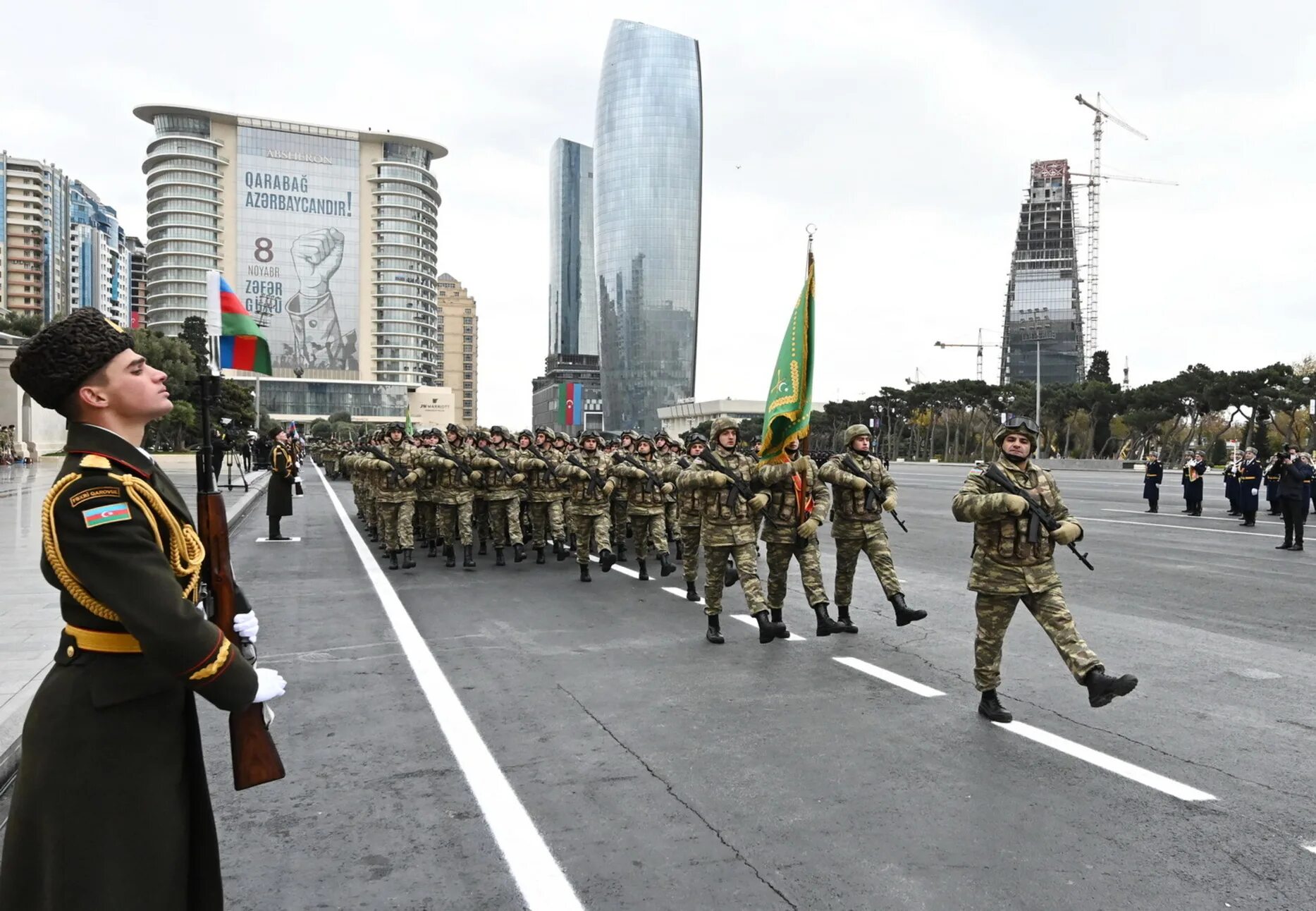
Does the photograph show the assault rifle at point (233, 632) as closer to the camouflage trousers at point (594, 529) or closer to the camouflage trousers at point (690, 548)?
the camouflage trousers at point (690, 548)

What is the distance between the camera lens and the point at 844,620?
28.3 ft

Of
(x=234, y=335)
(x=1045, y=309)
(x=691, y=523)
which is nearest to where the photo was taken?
(x=691, y=523)

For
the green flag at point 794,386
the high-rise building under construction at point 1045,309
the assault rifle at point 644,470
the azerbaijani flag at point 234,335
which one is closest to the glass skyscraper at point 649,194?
the high-rise building under construction at point 1045,309

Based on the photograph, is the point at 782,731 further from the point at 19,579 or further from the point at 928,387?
the point at 928,387

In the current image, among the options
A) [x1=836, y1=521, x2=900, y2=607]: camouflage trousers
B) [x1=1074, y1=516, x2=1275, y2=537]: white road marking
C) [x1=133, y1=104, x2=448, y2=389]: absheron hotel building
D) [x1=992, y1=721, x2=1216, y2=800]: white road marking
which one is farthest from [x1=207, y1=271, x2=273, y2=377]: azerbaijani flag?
[x1=133, y1=104, x2=448, y2=389]: absheron hotel building

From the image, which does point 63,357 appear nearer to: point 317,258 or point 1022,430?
point 1022,430

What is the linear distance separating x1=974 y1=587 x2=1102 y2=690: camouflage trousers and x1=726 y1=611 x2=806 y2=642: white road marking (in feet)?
7.71

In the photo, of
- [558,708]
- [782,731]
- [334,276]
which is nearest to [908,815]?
[782,731]

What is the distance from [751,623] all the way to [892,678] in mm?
2300

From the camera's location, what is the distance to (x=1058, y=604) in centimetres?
569

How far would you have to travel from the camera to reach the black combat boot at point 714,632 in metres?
8.02

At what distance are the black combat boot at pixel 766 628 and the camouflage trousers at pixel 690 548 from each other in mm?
1963

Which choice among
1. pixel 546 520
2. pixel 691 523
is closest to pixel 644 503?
pixel 546 520

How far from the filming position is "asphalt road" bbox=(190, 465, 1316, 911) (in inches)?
146
